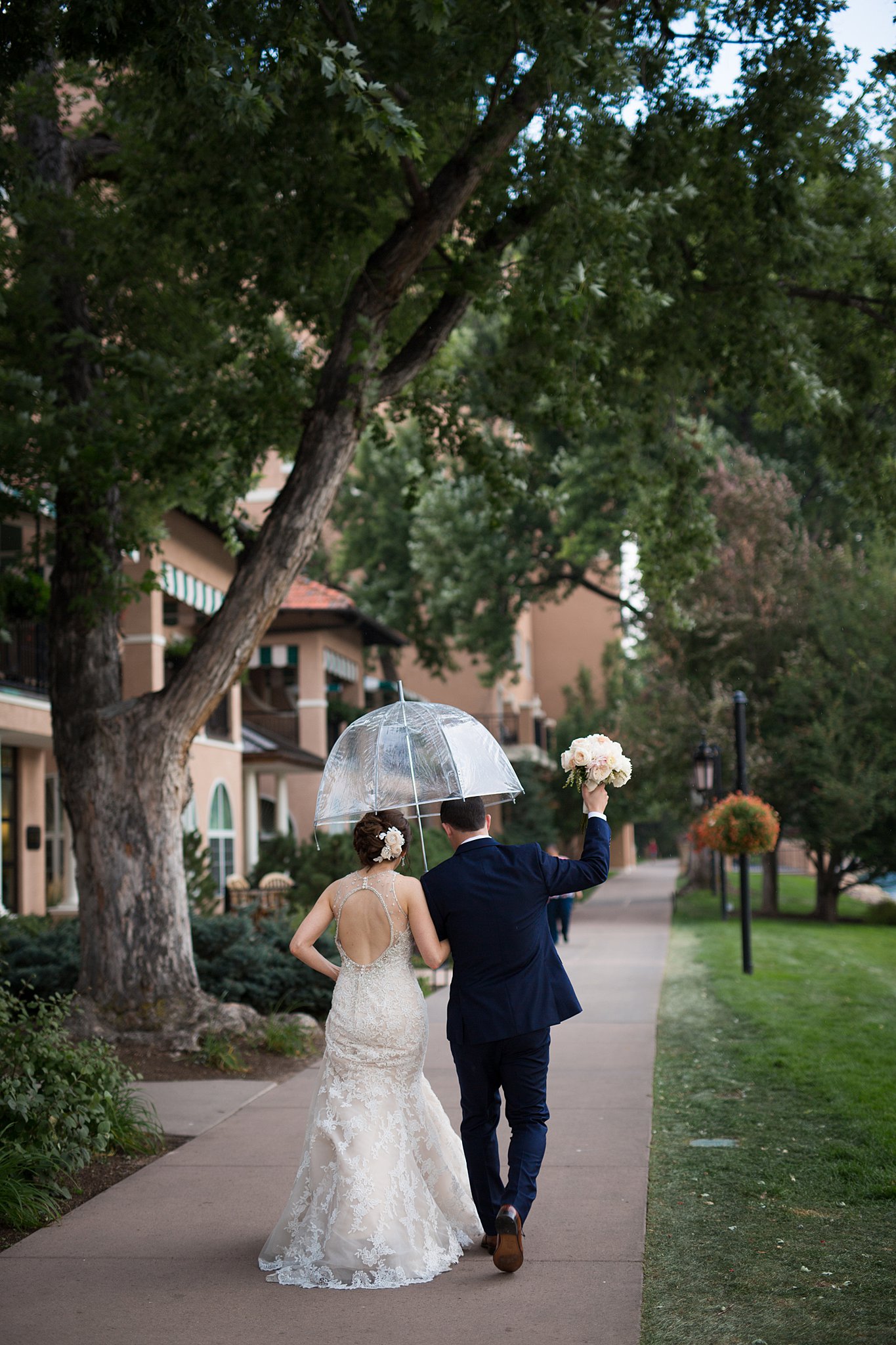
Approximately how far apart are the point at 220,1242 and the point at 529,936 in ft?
6.41

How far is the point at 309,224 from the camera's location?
39.9ft

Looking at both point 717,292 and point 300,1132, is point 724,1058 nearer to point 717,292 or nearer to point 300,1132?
point 300,1132

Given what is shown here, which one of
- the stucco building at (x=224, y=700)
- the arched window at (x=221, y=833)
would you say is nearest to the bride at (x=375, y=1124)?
the stucco building at (x=224, y=700)

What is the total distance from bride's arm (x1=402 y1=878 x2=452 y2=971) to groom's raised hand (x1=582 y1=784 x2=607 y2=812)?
0.76 metres

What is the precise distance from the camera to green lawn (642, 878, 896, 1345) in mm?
4629

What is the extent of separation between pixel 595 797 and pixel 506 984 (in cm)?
83

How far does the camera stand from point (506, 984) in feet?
17.1

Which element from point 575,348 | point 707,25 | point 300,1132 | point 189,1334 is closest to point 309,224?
point 575,348

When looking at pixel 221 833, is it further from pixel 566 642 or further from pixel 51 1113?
pixel 566 642

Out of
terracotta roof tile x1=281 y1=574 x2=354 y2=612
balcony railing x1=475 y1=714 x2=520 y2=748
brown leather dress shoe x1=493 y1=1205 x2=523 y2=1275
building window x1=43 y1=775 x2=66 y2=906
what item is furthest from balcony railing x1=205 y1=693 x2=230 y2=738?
brown leather dress shoe x1=493 y1=1205 x2=523 y2=1275

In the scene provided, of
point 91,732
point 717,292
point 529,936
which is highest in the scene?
point 717,292

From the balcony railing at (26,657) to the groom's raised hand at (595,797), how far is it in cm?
1425

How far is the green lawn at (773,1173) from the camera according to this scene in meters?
4.63

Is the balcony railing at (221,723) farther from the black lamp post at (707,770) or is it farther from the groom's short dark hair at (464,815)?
the groom's short dark hair at (464,815)
